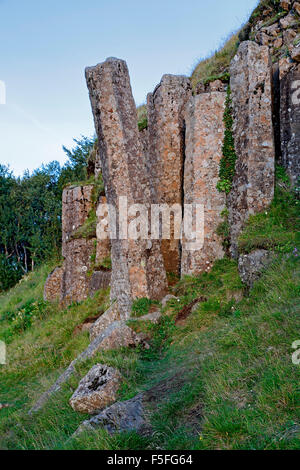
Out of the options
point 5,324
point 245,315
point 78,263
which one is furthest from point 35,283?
point 245,315

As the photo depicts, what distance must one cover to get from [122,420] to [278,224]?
479cm

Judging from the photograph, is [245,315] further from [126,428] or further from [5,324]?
[5,324]

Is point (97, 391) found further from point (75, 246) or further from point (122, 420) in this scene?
point (75, 246)

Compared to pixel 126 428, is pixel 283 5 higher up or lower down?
higher up

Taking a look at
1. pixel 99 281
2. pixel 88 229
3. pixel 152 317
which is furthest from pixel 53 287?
pixel 152 317

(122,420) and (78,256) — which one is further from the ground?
(78,256)

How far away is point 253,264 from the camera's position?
7043mm

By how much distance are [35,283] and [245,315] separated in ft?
45.5

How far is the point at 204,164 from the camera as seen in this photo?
29.8ft

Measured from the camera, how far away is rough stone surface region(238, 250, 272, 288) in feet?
22.4

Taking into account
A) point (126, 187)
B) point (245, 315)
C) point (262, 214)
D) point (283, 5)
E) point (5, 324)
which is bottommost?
point (5, 324)

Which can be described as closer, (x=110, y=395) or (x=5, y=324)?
(x=110, y=395)

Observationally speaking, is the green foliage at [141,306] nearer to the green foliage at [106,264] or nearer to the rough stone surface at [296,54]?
the green foliage at [106,264]

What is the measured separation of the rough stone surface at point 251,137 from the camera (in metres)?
8.16
